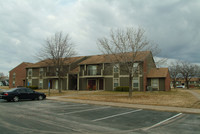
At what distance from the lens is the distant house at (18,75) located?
46.6 m

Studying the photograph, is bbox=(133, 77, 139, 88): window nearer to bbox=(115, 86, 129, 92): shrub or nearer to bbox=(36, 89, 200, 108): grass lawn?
bbox=(115, 86, 129, 92): shrub

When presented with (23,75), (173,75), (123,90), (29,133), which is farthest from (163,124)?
(173,75)

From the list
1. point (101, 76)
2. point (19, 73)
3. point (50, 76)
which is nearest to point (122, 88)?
point (101, 76)

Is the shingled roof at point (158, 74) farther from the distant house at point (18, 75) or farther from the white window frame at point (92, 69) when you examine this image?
the distant house at point (18, 75)

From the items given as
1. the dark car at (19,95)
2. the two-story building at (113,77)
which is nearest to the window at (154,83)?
the two-story building at (113,77)

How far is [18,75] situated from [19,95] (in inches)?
1278

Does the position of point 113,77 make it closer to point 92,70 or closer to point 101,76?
point 101,76

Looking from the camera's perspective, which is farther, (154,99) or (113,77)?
(113,77)

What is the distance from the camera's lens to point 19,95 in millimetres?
17922

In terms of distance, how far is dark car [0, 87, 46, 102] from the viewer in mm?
17188

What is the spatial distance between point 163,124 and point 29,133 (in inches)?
223

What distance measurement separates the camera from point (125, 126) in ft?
26.0

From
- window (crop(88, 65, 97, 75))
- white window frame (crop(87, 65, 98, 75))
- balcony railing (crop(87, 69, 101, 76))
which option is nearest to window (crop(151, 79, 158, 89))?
balcony railing (crop(87, 69, 101, 76))

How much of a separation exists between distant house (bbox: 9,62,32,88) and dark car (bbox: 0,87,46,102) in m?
29.0
